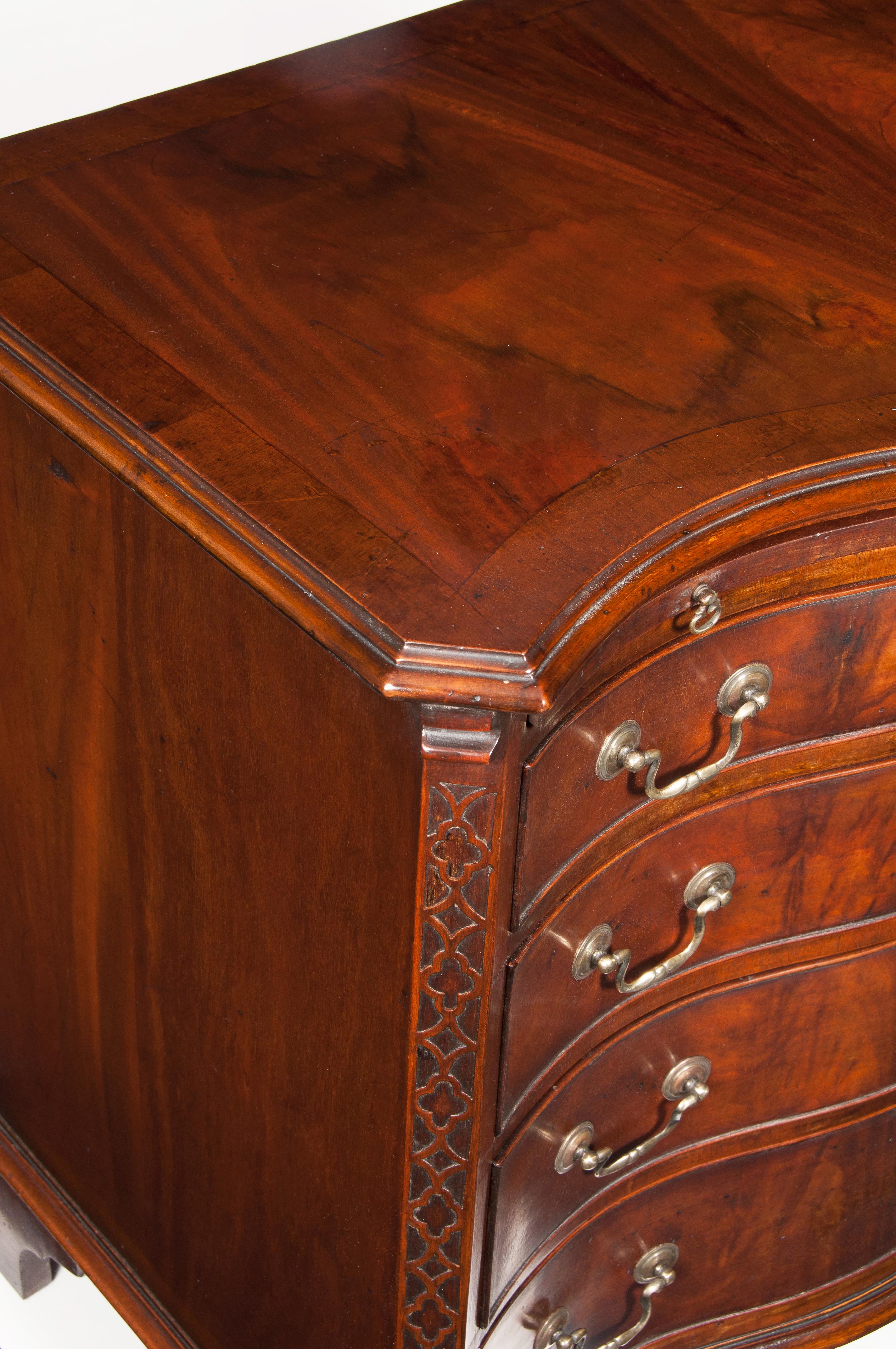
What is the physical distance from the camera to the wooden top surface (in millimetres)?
947

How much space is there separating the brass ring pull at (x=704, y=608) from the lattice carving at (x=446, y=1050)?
19cm

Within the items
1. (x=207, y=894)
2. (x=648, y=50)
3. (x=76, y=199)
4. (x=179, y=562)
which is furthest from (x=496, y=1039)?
(x=648, y=50)

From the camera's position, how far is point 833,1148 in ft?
4.92

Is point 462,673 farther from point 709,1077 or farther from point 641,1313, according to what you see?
point 641,1313

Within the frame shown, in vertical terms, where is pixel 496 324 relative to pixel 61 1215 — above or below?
above

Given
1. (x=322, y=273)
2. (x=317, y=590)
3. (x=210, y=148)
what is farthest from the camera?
(x=210, y=148)

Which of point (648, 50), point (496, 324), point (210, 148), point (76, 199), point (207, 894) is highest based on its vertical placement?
point (648, 50)

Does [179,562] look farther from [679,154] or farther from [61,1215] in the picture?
[61,1215]

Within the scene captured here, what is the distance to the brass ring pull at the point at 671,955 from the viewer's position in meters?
1.15

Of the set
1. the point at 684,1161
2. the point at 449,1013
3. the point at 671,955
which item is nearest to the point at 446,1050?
the point at 449,1013

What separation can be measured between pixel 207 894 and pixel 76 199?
0.51m

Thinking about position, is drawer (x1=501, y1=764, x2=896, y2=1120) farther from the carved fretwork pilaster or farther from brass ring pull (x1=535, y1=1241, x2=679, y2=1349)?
brass ring pull (x1=535, y1=1241, x2=679, y2=1349)

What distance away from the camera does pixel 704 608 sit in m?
1.03

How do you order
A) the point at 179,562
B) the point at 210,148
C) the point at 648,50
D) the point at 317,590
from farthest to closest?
the point at 648,50
the point at 210,148
the point at 179,562
the point at 317,590
